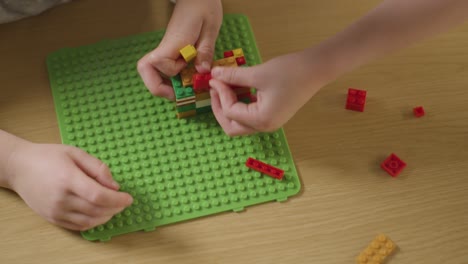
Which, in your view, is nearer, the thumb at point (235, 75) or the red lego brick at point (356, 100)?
the thumb at point (235, 75)

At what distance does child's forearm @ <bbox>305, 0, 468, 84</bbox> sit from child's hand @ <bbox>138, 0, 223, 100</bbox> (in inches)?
7.7

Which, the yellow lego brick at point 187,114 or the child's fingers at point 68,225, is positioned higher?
the yellow lego brick at point 187,114

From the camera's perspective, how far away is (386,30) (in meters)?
0.79

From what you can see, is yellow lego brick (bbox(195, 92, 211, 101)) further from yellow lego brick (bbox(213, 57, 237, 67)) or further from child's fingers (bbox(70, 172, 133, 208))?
child's fingers (bbox(70, 172, 133, 208))

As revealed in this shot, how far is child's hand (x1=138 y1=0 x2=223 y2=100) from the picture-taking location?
892mm

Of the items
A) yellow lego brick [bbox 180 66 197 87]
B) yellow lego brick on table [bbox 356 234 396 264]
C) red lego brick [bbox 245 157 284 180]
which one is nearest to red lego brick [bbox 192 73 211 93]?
yellow lego brick [bbox 180 66 197 87]

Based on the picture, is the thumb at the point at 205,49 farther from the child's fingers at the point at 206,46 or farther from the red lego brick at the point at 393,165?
the red lego brick at the point at 393,165

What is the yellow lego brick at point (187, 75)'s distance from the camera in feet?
2.87

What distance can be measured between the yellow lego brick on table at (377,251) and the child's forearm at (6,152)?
22.0 inches

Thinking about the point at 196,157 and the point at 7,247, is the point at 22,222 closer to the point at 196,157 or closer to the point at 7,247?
the point at 7,247

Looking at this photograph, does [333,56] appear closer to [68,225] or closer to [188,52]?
[188,52]

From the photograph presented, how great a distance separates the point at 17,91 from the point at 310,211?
534 millimetres

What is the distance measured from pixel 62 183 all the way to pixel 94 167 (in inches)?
2.1

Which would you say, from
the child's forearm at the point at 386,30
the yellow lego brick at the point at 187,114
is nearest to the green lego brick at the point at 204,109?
the yellow lego brick at the point at 187,114
